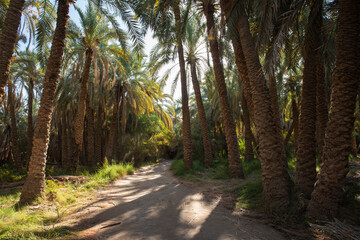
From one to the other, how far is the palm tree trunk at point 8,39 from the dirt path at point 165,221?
12.8ft

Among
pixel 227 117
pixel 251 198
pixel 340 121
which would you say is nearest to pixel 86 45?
pixel 227 117

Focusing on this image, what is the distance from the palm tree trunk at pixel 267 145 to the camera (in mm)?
4551

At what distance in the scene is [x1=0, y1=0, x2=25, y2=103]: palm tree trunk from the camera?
5133 millimetres

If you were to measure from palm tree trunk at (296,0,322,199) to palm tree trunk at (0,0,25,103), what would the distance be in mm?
7528

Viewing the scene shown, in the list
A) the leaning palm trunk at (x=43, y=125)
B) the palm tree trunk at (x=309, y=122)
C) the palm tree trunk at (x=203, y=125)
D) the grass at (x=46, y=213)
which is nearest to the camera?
the grass at (x=46, y=213)

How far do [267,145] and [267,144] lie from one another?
0.08ft

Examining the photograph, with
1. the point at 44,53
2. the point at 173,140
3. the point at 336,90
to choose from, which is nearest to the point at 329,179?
the point at 336,90

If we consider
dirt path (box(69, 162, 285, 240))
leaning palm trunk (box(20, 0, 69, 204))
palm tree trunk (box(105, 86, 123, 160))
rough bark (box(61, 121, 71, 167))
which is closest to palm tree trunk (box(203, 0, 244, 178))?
dirt path (box(69, 162, 285, 240))

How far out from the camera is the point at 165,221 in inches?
155

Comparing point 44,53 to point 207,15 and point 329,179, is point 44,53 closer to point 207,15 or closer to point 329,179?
point 207,15

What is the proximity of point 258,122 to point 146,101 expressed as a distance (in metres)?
12.0

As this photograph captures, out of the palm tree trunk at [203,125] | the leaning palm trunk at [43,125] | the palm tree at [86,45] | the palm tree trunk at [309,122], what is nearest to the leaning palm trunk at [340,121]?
the palm tree trunk at [309,122]

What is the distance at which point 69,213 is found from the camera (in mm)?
4695

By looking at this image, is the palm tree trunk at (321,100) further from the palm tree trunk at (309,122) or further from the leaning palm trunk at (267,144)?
the leaning palm trunk at (267,144)
